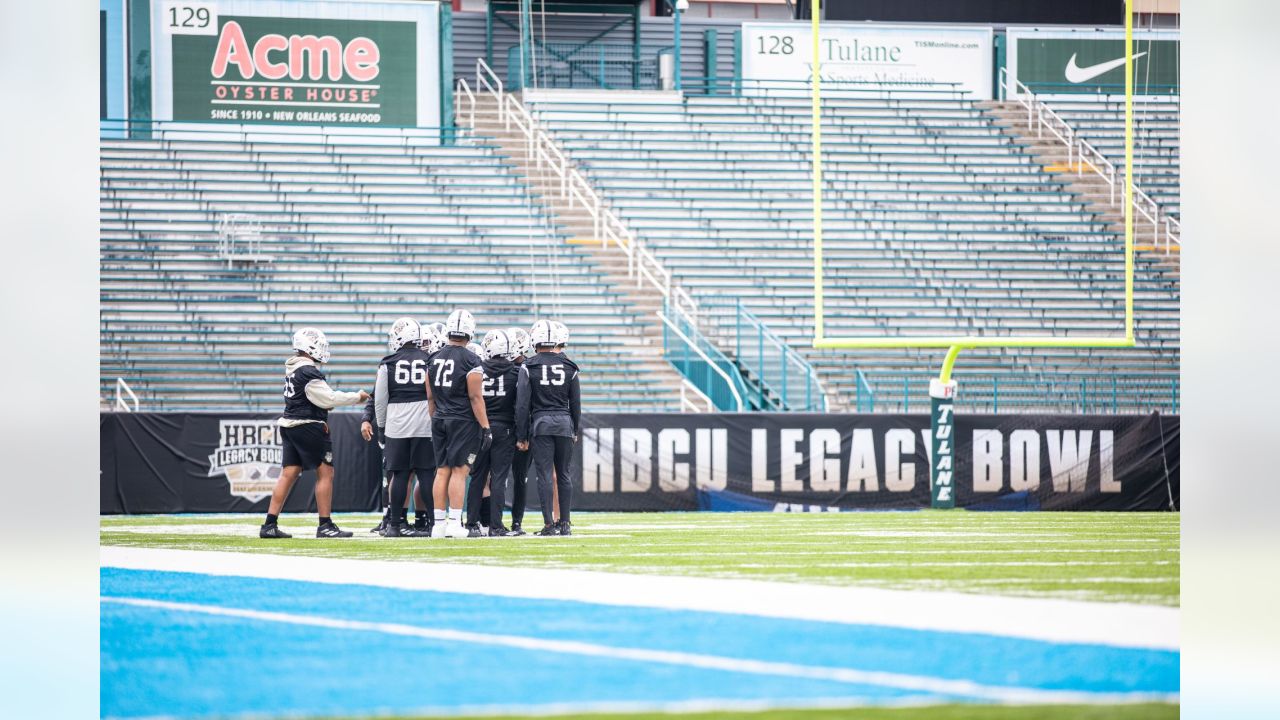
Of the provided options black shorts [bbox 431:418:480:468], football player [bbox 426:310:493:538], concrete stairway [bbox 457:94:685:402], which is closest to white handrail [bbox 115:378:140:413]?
concrete stairway [bbox 457:94:685:402]

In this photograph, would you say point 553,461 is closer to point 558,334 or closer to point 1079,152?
point 558,334

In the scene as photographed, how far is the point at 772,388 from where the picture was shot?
2225cm

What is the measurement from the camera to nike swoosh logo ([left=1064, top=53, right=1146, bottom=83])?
30.8m

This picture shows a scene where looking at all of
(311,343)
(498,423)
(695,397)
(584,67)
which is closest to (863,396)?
(695,397)

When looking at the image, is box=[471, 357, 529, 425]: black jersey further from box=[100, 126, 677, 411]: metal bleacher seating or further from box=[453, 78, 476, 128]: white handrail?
box=[453, 78, 476, 128]: white handrail

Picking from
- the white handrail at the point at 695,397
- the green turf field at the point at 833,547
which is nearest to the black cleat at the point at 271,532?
the green turf field at the point at 833,547

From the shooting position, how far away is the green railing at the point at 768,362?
71.1 ft

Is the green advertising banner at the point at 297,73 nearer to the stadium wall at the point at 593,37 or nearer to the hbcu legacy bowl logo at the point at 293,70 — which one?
the hbcu legacy bowl logo at the point at 293,70

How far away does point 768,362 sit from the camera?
2253cm

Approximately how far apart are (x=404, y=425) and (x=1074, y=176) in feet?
60.7

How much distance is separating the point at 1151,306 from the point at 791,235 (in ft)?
19.2

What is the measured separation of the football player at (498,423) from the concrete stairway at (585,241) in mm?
9252
